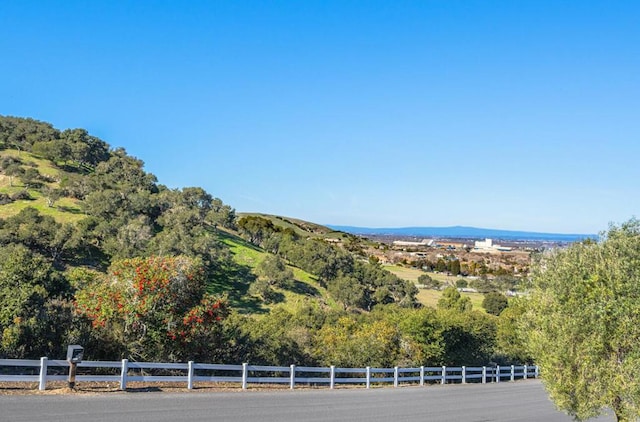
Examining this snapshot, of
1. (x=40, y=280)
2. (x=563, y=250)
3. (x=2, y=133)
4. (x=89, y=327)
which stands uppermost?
(x=2, y=133)

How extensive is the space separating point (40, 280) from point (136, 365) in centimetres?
587

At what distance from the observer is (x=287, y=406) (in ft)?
48.1

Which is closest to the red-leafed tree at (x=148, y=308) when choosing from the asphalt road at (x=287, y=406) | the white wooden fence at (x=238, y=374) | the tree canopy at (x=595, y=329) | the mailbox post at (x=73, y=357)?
the white wooden fence at (x=238, y=374)

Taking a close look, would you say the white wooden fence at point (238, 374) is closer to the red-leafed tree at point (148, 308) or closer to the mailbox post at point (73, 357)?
the mailbox post at point (73, 357)

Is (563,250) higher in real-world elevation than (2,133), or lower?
lower

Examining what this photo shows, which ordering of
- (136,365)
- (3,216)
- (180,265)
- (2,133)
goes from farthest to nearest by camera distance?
(2,133), (3,216), (180,265), (136,365)

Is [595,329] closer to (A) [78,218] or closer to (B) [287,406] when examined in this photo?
(B) [287,406]

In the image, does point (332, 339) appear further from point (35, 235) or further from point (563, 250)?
point (35, 235)

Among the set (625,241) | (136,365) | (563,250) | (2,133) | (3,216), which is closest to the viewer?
(625,241)

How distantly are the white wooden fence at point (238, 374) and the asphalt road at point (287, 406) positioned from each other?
701mm

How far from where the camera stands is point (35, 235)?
152 feet

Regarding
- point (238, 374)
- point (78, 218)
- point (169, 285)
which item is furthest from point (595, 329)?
point (78, 218)

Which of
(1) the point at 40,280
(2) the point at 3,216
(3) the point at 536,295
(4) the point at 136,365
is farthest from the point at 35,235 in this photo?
(3) the point at 536,295

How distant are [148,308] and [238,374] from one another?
517 cm
